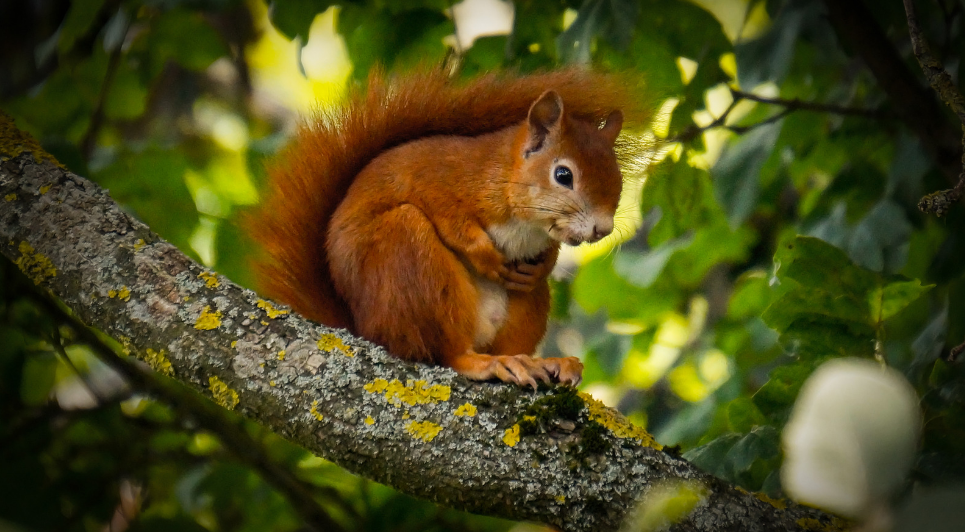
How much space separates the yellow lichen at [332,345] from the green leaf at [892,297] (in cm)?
85

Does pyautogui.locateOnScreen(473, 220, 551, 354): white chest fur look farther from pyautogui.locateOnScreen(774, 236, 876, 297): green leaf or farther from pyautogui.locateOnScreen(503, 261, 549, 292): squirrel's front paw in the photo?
pyautogui.locateOnScreen(774, 236, 876, 297): green leaf

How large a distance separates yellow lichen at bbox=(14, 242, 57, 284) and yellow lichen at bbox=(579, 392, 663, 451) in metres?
0.86

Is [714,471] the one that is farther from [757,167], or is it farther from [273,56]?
[273,56]

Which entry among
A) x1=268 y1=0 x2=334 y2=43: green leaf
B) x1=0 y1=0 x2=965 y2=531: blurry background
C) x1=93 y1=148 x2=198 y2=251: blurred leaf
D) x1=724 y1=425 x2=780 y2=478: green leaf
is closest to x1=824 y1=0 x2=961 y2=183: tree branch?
x1=0 y1=0 x2=965 y2=531: blurry background

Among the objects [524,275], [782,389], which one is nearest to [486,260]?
[524,275]

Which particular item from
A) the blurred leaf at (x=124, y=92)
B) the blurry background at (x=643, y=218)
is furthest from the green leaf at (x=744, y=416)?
the blurred leaf at (x=124, y=92)

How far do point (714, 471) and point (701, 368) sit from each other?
114 centimetres

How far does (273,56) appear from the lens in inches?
156

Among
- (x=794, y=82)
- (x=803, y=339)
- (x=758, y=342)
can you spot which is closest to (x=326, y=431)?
(x=803, y=339)

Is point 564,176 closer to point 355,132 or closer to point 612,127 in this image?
point 612,127

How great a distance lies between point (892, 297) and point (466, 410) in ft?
2.37

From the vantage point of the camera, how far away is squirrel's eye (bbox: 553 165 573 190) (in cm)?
161

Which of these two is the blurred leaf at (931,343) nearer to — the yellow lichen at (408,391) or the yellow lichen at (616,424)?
the yellow lichen at (616,424)

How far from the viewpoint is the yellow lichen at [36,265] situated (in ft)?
3.96
